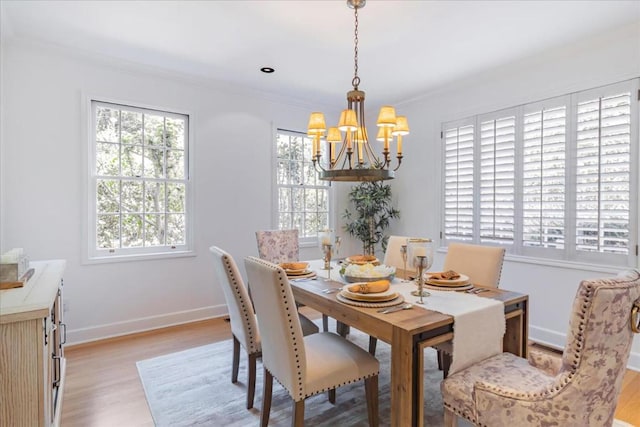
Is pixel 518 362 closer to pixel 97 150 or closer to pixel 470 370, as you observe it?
pixel 470 370

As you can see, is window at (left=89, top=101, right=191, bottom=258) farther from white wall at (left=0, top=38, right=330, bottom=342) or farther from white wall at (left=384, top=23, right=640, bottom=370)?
white wall at (left=384, top=23, right=640, bottom=370)

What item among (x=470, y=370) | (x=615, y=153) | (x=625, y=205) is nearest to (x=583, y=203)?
(x=625, y=205)

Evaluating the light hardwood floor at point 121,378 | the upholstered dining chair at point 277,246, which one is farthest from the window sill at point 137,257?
the upholstered dining chair at point 277,246

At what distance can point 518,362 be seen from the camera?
171 centimetres

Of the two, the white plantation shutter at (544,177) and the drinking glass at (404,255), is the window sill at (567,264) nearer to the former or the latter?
the white plantation shutter at (544,177)

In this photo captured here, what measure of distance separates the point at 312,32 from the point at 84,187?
2521 millimetres

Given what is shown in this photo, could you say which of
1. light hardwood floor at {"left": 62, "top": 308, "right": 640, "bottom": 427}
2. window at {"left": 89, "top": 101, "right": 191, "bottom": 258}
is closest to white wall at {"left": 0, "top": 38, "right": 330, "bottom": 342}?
window at {"left": 89, "top": 101, "right": 191, "bottom": 258}

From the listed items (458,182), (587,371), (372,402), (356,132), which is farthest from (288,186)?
(587,371)

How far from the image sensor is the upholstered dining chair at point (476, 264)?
2408 millimetres

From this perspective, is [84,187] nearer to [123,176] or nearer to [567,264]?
[123,176]

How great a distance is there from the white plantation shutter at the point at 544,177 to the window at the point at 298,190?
8.24 ft

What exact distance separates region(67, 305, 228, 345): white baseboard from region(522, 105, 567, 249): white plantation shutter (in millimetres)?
3466

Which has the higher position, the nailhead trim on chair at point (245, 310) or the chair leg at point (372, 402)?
the nailhead trim on chair at point (245, 310)

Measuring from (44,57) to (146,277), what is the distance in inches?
87.1
